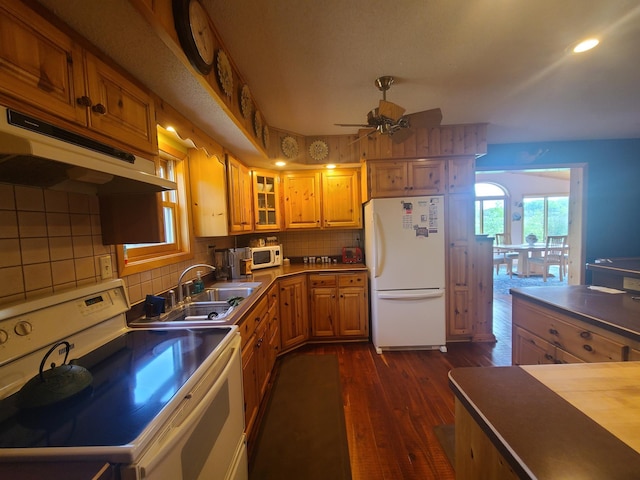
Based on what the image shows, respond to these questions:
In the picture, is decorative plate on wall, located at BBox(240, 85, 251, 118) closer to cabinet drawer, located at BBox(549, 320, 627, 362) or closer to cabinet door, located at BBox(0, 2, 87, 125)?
cabinet door, located at BBox(0, 2, 87, 125)

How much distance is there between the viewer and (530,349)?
1778 mm

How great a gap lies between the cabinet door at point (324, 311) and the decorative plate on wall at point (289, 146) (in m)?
1.59

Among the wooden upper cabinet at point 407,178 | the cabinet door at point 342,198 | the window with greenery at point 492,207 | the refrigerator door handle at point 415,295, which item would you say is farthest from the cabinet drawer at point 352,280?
the window with greenery at point 492,207

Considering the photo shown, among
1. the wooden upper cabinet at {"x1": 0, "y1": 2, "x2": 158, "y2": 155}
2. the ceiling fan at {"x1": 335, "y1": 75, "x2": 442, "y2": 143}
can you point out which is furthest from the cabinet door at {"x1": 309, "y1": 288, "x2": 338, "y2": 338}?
the wooden upper cabinet at {"x1": 0, "y1": 2, "x2": 158, "y2": 155}

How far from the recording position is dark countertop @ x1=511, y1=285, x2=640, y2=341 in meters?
1.25

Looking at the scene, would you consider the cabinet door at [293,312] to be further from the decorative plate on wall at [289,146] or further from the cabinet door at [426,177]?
the cabinet door at [426,177]

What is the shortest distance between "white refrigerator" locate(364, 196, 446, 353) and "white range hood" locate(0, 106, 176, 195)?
2.13 m

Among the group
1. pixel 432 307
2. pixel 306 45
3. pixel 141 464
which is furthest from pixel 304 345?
pixel 306 45

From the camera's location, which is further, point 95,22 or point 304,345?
point 304,345

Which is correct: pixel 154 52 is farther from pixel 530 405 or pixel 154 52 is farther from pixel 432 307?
pixel 432 307

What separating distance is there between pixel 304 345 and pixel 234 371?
6.28 feet

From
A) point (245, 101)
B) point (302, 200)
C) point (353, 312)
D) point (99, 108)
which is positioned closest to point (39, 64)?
point (99, 108)

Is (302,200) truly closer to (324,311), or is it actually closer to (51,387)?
(324,311)

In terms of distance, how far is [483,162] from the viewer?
3529 millimetres
